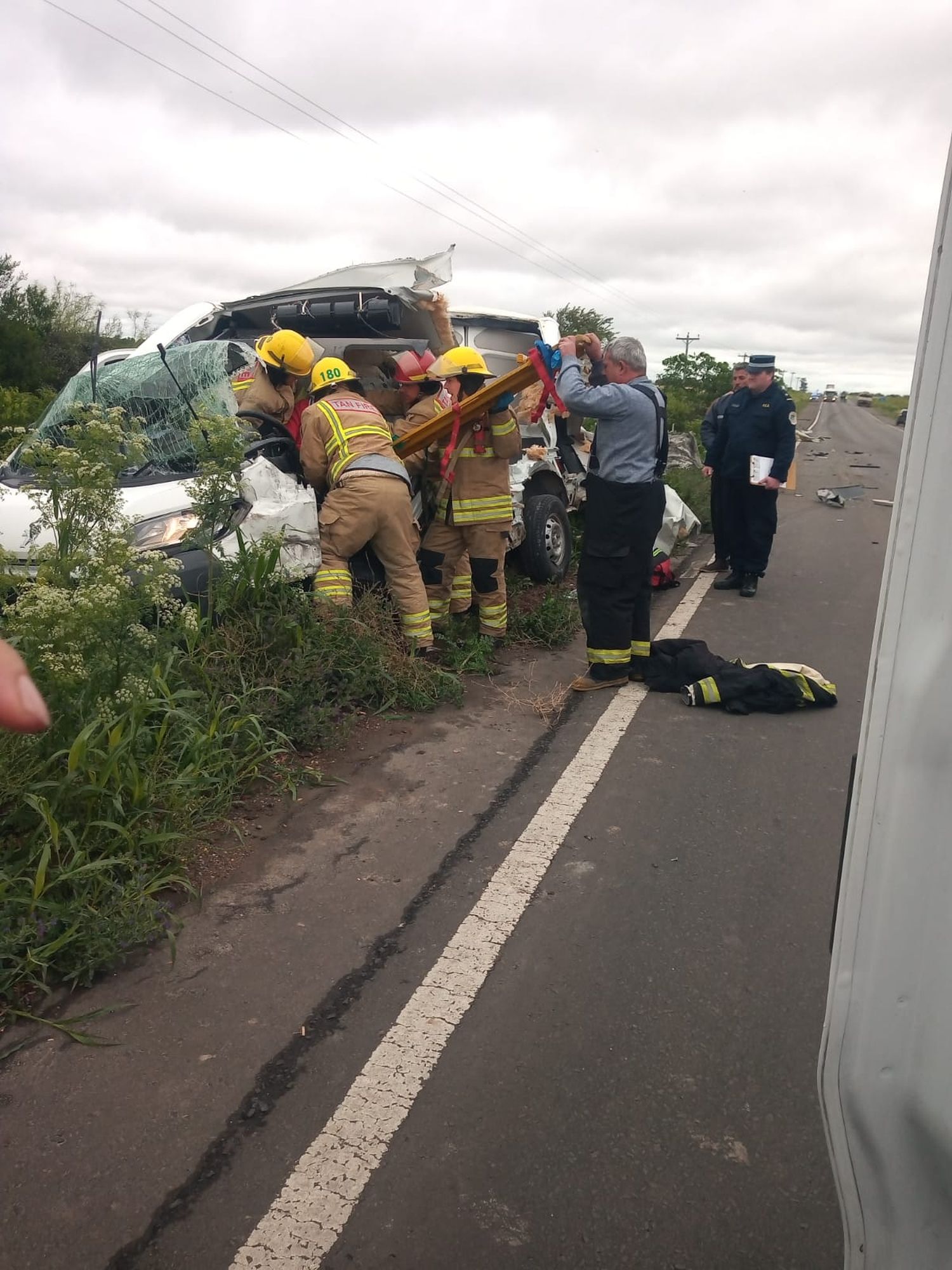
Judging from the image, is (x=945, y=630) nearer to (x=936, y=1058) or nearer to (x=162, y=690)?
(x=936, y=1058)

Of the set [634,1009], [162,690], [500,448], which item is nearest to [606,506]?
[500,448]

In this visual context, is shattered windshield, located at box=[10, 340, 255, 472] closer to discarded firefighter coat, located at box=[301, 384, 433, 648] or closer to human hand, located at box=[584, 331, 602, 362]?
discarded firefighter coat, located at box=[301, 384, 433, 648]

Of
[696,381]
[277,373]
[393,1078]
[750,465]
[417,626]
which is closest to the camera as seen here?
[393,1078]

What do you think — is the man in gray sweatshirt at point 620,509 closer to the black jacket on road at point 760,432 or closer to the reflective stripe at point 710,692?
the reflective stripe at point 710,692

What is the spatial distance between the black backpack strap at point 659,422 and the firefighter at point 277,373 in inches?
79.2

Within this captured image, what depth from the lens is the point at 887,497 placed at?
15.9m

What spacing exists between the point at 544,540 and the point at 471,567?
4.39 feet

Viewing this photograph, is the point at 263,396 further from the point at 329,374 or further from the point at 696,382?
the point at 696,382

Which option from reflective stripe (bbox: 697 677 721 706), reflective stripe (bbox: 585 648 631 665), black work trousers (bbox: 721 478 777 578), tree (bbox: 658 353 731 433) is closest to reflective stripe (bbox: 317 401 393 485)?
reflective stripe (bbox: 585 648 631 665)

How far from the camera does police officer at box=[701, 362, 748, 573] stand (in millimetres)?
8661

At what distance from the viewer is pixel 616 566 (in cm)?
575

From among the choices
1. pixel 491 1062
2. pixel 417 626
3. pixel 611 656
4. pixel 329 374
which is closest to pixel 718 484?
pixel 611 656

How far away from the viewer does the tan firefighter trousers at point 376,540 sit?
5.45 m

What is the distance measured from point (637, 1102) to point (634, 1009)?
14.8 inches
